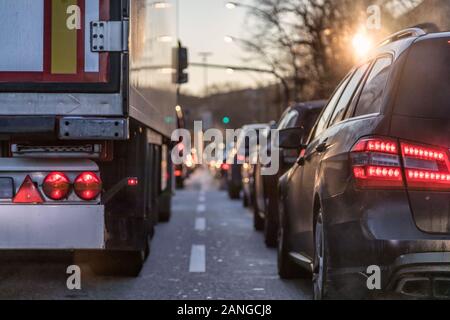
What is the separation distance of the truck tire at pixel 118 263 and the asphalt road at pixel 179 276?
3.9 inches

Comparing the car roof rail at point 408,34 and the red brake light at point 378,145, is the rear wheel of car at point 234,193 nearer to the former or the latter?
the car roof rail at point 408,34

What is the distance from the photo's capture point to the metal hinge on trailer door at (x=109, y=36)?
671 centimetres

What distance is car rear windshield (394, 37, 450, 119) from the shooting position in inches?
200

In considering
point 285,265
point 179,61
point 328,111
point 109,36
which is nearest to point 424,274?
point 328,111

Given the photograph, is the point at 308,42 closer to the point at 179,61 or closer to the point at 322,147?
the point at 179,61

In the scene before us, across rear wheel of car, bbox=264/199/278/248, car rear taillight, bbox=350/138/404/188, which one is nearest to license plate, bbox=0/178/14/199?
car rear taillight, bbox=350/138/404/188

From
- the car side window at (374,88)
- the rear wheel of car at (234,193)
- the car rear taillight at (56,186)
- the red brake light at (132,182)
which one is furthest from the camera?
the rear wheel of car at (234,193)

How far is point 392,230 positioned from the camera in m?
4.99

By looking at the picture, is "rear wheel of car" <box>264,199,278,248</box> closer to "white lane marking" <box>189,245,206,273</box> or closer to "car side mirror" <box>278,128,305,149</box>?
"white lane marking" <box>189,245,206,273</box>

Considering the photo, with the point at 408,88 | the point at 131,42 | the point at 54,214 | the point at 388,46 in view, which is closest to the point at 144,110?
the point at 131,42

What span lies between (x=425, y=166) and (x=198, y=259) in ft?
23.0

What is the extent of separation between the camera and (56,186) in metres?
6.89

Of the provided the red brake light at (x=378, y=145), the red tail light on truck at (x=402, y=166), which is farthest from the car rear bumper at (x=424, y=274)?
the red brake light at (x=378, y=145)

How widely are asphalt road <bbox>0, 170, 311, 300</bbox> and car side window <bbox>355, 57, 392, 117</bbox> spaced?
2.91 metres
